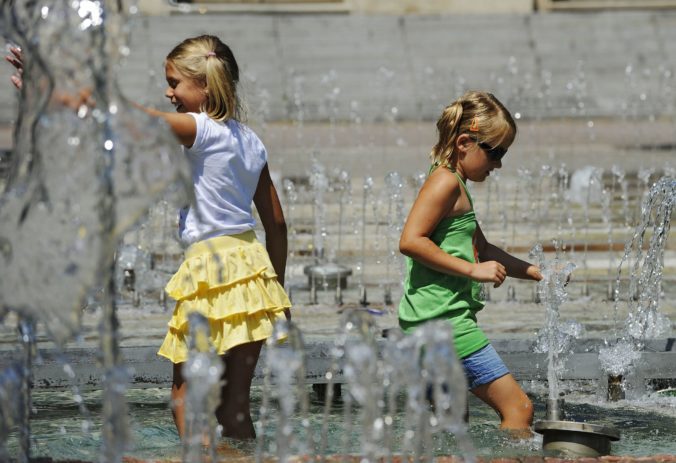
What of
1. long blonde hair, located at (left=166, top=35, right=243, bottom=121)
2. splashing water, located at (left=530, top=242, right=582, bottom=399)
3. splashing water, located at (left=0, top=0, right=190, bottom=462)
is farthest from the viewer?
splashing water, located at (left=530, top=242, right=582, bottom=399)

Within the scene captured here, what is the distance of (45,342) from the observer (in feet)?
20.0

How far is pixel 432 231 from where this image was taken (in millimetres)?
4105

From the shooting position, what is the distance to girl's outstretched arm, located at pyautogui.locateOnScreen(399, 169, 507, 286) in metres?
3.96

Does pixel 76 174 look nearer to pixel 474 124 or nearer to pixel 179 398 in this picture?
pixel 179 398

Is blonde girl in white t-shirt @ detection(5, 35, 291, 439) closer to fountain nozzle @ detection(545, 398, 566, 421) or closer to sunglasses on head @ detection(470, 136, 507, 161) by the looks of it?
sunglasses on head @ detection(470, 136, 507, 161)

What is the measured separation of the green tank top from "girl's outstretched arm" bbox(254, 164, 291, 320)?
0.38 m

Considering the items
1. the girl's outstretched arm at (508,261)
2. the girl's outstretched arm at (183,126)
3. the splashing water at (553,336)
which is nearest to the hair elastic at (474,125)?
the girl's outstretched arm at (508,261)

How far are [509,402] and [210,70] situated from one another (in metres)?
1.27

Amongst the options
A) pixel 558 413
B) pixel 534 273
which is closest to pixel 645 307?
pixel 558 413

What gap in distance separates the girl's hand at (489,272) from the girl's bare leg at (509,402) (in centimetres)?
32

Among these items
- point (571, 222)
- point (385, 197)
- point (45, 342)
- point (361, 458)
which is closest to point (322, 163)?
point (385, 197)

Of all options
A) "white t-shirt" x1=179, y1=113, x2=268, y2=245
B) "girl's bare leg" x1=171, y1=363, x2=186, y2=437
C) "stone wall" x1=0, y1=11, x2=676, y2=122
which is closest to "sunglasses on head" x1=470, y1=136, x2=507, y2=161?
"white t-shirt" x1=179, y1=113, x2=268, y2=245

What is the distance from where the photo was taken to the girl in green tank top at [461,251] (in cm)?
407

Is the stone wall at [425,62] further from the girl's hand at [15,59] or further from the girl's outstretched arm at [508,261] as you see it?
the girl's hand at [15,59]
